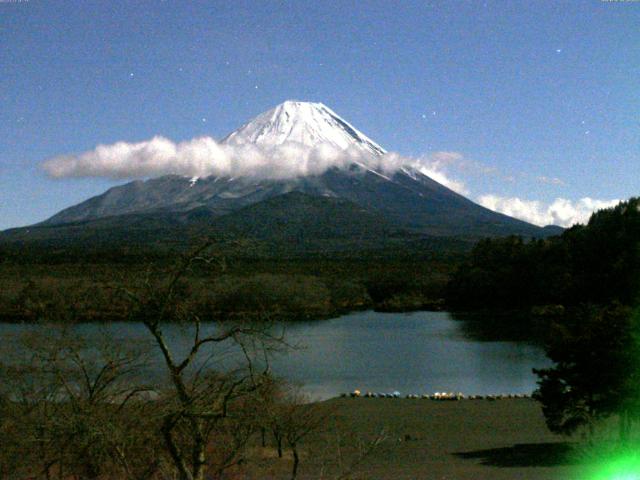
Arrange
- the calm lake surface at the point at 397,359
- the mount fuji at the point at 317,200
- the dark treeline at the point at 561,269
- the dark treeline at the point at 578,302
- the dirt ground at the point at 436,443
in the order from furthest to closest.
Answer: the mount fuji at the point at 317,200 → the dark treeline at the point at 561,269 → the calm lake surface at the point at 397,359 → the dark treeline at the point at 578,302 → the dirt ground at the point at 436,443

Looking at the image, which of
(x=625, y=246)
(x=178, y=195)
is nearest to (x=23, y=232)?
(x=178, y=195)

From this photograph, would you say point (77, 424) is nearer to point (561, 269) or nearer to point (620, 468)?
point (620, 468)

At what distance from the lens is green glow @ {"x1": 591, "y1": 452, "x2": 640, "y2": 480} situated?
9.34 metres

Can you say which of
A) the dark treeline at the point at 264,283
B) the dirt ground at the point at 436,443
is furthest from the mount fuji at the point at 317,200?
the dirt ground at the point at 436,443

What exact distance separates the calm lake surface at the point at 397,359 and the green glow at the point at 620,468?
890cm

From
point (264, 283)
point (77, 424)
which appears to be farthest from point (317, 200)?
point (77, 424)

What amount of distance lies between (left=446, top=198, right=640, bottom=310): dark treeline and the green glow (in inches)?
906

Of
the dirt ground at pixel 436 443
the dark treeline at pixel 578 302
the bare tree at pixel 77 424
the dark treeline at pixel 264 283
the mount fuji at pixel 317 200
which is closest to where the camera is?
the bare tree at pixel 77 424

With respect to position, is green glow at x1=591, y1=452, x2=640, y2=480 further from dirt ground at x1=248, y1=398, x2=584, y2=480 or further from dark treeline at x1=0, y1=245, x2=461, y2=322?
dark treeline at x1=0, y1=245, x2=461, y2=322

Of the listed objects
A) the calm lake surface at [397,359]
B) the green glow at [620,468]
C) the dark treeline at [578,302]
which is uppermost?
the dark treeline at [578,302]

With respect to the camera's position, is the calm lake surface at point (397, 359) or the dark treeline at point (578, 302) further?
the calm lake surface at point (397, 359)

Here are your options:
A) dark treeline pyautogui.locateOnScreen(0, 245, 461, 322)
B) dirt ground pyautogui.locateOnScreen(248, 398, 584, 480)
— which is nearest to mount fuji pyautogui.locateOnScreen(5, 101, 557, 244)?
dark treeline pyautogui.locateOnScreen(0, 245, 461, 322)

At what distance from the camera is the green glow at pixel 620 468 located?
30.7ft

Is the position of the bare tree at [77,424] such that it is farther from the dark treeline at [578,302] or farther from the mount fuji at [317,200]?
the mount fuji at [317,200]
